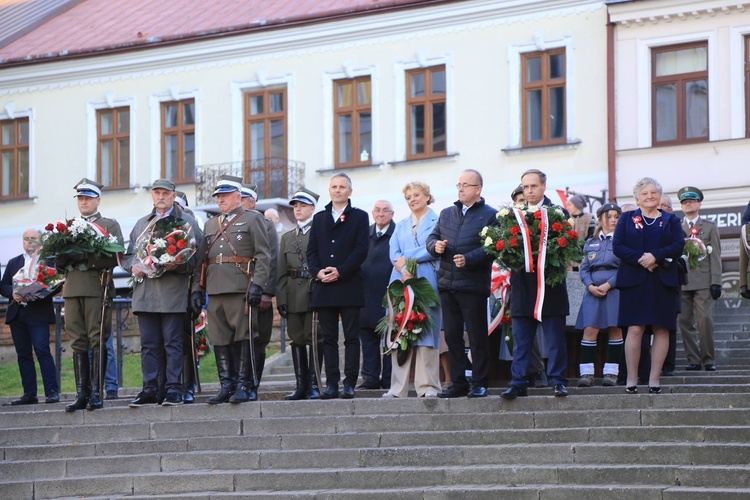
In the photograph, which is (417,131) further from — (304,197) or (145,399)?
(145,399)

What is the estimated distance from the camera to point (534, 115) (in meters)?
27.0

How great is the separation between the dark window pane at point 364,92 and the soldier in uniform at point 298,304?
1562 centimetres

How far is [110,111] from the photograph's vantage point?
32.1 metres

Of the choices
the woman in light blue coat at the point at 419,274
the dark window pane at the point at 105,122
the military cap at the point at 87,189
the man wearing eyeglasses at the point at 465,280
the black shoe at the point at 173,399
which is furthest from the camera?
the dark window pane at the point at 105,122

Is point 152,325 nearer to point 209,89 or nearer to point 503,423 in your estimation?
point 503,423

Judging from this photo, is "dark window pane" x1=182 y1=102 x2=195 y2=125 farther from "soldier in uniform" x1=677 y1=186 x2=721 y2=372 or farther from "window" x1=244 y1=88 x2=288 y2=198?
"soldier in uniform" x1=677 y1=186 x2=721 y2=372

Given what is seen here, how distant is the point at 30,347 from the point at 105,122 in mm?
17901

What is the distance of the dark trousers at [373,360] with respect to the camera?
13953mm

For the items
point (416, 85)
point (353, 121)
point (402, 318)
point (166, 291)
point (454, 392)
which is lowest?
point (454, 392)

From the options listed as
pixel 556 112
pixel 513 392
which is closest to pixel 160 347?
pixel 513 392

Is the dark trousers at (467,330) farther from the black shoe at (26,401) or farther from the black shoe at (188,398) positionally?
the black shoe at (26,401)

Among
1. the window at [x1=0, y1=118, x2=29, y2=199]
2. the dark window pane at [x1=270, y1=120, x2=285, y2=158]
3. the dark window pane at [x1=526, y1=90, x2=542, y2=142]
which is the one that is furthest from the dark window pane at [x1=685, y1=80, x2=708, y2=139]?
the window at [x1=0, y1=118, x2=29, y2=199]

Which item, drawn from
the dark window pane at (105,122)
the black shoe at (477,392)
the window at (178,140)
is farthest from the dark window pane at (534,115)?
the black shoe at (477,392)

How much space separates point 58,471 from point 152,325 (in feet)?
5.81
